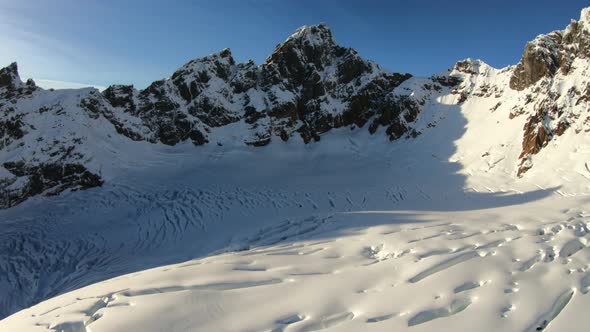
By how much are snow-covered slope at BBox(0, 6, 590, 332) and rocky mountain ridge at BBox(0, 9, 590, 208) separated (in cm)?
25

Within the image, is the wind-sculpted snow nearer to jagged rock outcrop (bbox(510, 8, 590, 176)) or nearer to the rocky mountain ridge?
jagged rock outcrop (bbox(510, 8, 590, 176))

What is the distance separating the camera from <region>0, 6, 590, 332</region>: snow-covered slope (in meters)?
7.62

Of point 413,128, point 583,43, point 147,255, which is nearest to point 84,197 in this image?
point 147,255

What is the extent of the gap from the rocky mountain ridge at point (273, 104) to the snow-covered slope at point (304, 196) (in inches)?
9.7

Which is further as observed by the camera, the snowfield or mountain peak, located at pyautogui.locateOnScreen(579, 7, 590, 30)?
mountain peak, located at pyautogui.locateOnScreen(579, 7, 590, 30)

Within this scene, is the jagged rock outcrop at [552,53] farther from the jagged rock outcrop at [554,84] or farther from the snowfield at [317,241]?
the snowfield at [317,241]

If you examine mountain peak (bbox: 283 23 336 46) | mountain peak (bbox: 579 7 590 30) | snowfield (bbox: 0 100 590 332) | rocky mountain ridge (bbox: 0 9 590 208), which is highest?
mountain peak (bbox: 283 23 336 46)

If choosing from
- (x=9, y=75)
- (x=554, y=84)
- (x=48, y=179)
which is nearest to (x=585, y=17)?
(x=554, y=84)

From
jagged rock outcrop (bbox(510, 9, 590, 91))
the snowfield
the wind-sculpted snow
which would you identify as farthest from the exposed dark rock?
jagged rock outcrop (bbox(510, 9, 590, 91))

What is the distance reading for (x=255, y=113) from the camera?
54156mm

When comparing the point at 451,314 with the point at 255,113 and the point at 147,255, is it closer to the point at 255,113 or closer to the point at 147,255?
the point at 147,255

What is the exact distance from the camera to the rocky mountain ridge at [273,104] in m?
36.3

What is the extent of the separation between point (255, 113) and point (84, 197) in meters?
27.3

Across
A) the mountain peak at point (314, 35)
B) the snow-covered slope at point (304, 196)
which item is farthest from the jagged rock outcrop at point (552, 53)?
the mountain peak at point (314, 35)
